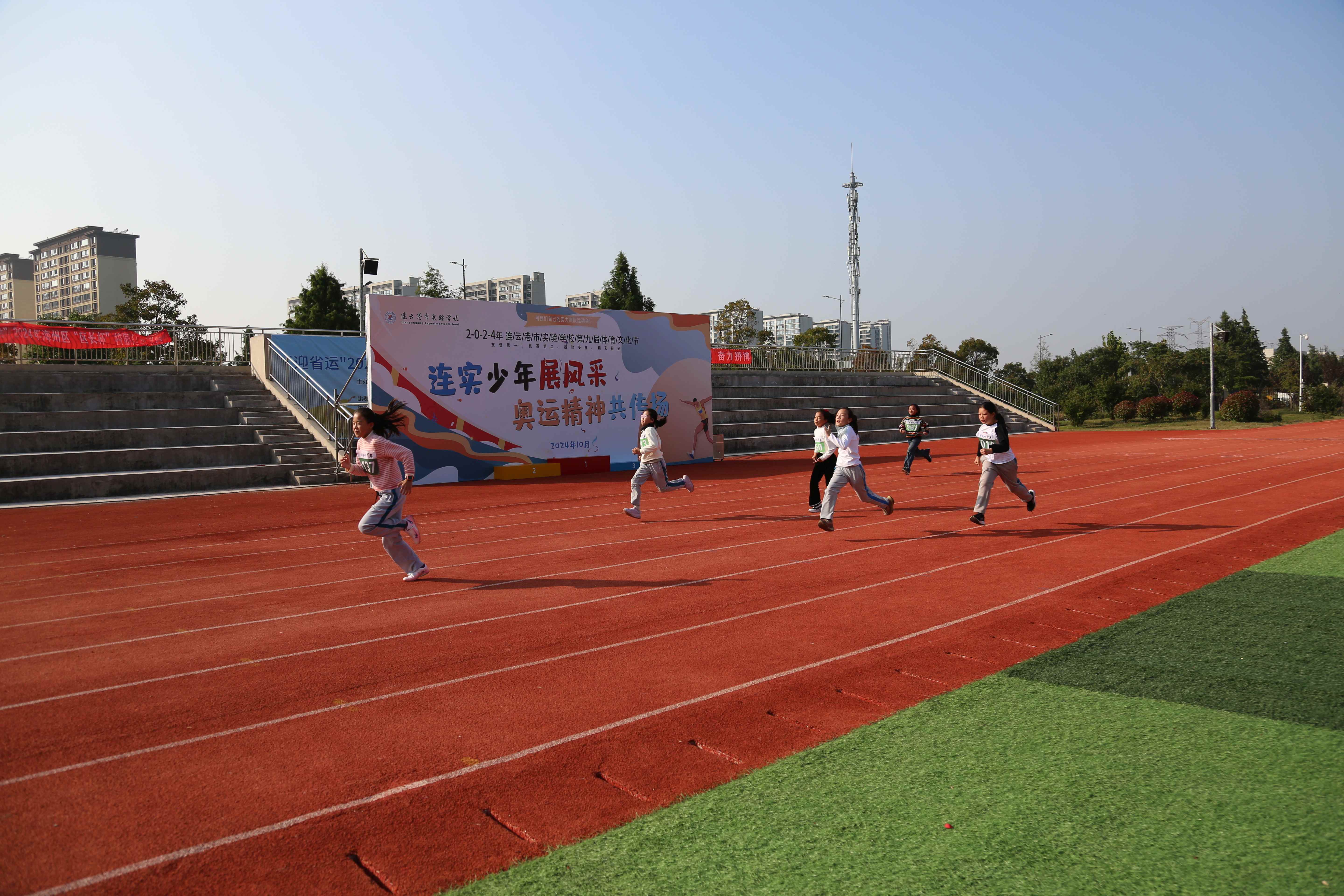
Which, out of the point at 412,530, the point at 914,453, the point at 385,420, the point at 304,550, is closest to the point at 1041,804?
the point at 412,530

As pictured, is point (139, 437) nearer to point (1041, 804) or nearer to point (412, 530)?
point (412, 530)

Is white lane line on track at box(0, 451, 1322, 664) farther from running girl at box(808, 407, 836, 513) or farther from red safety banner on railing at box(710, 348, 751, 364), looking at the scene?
red safety banner on railing at box(710, 348, 751, 364)

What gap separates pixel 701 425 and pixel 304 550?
1560cm

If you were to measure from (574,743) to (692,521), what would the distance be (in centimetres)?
827

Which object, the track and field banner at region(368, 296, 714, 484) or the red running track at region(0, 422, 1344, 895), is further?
the track and field banner at region(368, 296, 714, 484)

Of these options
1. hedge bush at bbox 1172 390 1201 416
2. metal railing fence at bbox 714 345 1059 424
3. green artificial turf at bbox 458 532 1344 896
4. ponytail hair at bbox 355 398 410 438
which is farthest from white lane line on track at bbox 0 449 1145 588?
hedge bush at bbox 1172 390 1201 416

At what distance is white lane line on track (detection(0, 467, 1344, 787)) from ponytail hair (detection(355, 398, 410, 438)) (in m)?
2.63

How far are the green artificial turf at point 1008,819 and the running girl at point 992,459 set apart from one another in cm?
670

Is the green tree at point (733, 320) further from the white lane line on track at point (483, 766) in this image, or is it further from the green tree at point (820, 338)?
the white lane line on track at point (483, 766)

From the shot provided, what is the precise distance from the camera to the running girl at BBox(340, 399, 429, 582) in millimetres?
8109

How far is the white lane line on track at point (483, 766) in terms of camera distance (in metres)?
3.18

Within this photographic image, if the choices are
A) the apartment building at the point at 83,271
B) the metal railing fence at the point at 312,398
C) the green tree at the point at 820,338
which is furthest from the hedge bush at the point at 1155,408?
the apartment building at the point at 83,271

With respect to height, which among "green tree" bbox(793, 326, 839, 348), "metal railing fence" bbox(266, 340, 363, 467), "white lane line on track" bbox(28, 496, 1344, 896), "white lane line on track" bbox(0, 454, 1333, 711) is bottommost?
"white lane line on track" bbox(28, 496, 1344, 896)

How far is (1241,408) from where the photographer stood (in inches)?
1679
